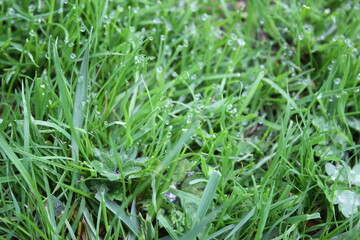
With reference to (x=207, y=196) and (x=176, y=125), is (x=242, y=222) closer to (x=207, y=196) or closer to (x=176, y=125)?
(x=207, y=196)

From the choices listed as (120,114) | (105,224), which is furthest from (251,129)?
(105,224)

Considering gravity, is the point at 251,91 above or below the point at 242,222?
above

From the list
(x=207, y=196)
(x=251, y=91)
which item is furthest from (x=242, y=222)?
(x=251, y=91)

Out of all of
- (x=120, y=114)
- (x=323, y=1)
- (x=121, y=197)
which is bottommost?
(x=121, y=197)

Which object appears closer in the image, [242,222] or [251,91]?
[242,222]

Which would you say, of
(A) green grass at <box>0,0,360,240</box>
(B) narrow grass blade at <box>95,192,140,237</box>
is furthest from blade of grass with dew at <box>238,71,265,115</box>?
(B) narrow grass blade at <box>95,192,140,237</box>

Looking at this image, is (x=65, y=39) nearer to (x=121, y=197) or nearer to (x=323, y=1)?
(x=121, y=197)

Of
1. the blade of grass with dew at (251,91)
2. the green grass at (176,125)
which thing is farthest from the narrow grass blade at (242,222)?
the blade of grass with dew at (251,91)

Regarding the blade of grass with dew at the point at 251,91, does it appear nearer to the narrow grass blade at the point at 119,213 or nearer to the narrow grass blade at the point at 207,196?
the narrow grass blade at the point at 207,196
